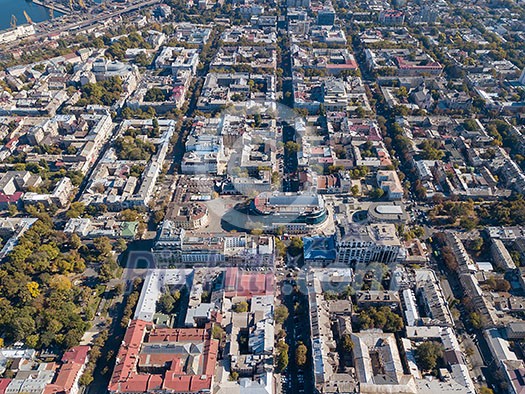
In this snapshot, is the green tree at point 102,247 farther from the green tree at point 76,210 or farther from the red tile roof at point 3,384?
the red tile roof at point 3,384

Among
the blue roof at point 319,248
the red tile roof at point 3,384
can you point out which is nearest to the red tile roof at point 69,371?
the red tile roof at point 3,384

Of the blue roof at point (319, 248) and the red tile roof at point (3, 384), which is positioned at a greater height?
the blue roof at point (319, 248)

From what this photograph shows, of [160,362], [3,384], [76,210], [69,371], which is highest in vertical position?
[76,210]

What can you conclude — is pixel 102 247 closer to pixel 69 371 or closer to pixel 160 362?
pixel 69 371

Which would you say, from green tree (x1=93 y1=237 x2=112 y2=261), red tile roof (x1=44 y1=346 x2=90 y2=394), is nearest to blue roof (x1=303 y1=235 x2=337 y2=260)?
green tree (x1=93 y1=237 x2=112 y2=261)

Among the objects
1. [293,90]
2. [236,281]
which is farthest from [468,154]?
[236,281]

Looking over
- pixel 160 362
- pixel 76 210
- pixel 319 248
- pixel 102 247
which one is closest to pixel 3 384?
pixel 160 362

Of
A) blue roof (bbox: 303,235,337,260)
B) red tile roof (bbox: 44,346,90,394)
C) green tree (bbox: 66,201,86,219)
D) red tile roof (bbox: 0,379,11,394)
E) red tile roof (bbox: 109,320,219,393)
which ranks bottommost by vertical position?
red tile roof (bbox: 0,379,11,394)

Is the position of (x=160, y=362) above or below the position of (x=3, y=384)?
above

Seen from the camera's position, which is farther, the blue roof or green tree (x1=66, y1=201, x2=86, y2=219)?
green tree (x1=66, y1=201, x2=86, y2=219)

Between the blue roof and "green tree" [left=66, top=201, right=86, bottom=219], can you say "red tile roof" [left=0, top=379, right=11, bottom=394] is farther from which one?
the blue roof

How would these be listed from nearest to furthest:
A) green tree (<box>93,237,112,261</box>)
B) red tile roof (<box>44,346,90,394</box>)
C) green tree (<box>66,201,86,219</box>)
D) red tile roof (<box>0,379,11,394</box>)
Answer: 1. red tile roof (<box>44,346,90,394</box>)
2. red tile roof (<box>0,379,11,394</box>)
3. green tree (<box>93,237,112,261</box>)
4. green tree (<box>66,201,86,219</box>)

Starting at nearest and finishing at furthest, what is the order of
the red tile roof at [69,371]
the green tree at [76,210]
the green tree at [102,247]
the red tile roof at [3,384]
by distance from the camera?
the red tile roof at [69,371] < the red tile roof at [3,384] < the green tree at [102,247] < the green tree at [76,210]
